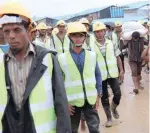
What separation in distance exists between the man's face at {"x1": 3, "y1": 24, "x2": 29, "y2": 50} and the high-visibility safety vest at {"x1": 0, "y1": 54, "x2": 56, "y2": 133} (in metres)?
0.16

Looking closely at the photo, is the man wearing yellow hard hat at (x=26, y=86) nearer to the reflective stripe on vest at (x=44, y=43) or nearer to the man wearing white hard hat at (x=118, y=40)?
the reflective stripe on vest at (x=44, y=43)

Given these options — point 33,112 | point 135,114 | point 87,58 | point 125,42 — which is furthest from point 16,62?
point 125,42

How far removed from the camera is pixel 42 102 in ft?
9.22

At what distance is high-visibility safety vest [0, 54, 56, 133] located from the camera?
9.14 ft

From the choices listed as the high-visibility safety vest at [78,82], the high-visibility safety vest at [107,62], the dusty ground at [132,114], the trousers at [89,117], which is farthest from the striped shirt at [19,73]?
the dusty ground at [132,114]

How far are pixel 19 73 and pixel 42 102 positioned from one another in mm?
266

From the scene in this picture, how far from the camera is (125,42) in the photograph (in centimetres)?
945

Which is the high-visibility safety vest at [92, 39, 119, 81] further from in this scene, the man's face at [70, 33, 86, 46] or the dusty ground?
the man's face at [70, 33, 86, 46]

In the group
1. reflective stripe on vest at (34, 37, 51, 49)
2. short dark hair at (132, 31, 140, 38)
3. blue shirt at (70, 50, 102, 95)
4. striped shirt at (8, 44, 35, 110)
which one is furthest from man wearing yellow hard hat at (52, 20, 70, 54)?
striped shirt at (8, 44, 35, 110)

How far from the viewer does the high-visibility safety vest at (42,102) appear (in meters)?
2.79

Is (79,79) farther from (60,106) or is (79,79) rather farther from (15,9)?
(15,9)

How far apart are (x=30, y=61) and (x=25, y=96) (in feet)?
0.90

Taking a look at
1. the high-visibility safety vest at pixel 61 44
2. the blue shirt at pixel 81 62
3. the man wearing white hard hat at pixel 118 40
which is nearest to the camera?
the blue shirt at pixel 81 62

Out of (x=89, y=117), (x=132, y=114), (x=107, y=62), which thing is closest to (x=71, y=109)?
(x=89, y=117)
